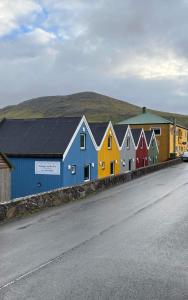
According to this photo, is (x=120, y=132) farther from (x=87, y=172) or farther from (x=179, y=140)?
(x=179, y=140)

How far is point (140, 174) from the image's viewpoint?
40.9 m

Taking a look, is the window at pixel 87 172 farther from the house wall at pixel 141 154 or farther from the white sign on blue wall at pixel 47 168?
the house wall at pixel 141 154

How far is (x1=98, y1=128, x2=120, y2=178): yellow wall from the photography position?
42.9m

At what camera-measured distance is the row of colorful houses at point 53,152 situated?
113 ft

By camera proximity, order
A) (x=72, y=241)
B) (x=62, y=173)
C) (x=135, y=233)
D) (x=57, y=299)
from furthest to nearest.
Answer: (x=62, y=173)
(x=135, y=233)
(x=72, y=241)
(x=57, y=299)

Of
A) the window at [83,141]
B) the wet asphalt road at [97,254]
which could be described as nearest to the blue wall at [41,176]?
the window at [83,141]

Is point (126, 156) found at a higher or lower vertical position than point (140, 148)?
lower

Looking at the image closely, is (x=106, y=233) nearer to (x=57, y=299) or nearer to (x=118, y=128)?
(x=57, y=299)

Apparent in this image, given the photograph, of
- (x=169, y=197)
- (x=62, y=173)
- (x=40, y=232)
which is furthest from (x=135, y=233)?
(x=62, y=173)

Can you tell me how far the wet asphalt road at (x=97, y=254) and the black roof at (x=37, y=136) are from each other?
1483 centimetres

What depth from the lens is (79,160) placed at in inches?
1462

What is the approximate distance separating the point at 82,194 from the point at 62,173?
26.7 feet

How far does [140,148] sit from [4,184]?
34.1m

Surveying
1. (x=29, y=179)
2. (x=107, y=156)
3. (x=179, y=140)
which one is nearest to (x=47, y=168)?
(x=29, y=179)
